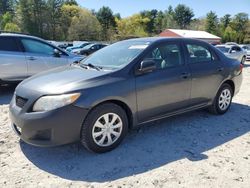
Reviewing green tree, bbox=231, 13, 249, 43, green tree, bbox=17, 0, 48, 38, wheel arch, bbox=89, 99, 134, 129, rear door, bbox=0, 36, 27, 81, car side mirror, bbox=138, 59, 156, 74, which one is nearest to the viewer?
wheel arch, bbox=89, 99, 134, 129

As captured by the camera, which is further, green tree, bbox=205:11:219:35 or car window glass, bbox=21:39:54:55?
green tree, bbox=205:11:219:35

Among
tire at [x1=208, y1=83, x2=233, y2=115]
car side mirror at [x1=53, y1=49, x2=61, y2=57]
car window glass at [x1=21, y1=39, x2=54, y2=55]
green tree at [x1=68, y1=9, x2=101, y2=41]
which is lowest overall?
tire at [x1=208, y1=83, x2=233, y2=115]

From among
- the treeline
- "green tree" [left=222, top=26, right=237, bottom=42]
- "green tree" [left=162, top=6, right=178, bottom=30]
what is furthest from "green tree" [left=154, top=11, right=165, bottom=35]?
"green tree" [left=222, top=26, right=237, bottom=42]


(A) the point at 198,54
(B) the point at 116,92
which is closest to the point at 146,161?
(B) the point at 116,92

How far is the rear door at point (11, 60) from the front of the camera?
23.9 ft

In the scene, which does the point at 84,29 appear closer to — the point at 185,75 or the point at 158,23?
the point at 158,23

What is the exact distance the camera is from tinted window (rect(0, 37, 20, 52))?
7.31 m

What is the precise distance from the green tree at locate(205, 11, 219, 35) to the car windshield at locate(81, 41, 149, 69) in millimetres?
79578

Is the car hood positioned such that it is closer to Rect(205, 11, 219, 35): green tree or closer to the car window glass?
the car window glass

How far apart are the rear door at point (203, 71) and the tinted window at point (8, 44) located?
177 inches

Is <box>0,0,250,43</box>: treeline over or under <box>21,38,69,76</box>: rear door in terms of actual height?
over

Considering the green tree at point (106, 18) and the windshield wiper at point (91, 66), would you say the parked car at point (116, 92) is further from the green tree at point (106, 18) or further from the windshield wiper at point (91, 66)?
the green tree at point (106, 18)

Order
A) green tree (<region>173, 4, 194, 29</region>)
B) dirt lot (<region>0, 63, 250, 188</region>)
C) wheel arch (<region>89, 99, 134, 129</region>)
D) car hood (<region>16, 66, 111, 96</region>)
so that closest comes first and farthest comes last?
dirt lot (<region>0, 63, 250, 188</region>) → car hood (<region>16, 66, 111, 96</region>) → wheel arch (<region>89, 99, 134, 129</region>) → green tree (<region>173, 4, 194, 29</region>)

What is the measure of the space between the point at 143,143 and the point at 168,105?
751 mm
